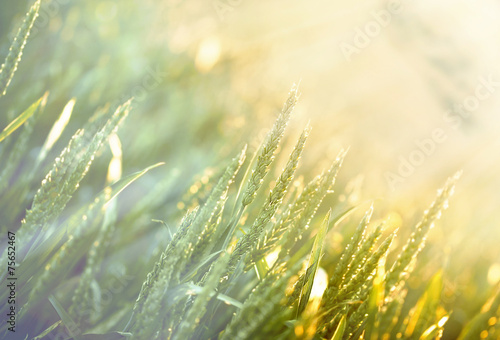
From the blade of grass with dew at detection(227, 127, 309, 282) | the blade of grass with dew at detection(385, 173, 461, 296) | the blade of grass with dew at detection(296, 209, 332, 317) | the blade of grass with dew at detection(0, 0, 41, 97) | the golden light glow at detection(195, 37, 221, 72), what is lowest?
the blade of grass with dew at detection(385, 173, 461, 296)

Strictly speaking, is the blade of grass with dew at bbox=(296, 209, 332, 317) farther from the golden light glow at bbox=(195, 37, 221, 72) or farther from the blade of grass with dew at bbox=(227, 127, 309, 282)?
the golden light glow at bbox=(195, 37, 221, 72)

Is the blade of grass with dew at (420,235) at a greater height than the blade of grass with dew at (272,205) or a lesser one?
Answer: lesser

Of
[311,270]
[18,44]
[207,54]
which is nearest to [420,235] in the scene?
[311,270]

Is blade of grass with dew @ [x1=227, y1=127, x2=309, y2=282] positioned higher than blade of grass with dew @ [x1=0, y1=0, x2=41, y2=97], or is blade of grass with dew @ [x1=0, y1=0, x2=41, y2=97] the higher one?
blade of grass with dew @ [x1=0, y1=0, x2=41, y2=97]

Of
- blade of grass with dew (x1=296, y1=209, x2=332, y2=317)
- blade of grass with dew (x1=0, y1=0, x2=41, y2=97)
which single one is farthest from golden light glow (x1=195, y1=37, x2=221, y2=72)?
blade of grass with dew (x1=296, y1=209, x2=332, y2=317)

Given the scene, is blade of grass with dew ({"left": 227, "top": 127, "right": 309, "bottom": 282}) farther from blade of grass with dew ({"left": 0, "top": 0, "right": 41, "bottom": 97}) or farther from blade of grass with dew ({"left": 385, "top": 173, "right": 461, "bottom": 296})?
blade of grass with dew ({"left": 0, "top": 0, "right": 41, "bottom": 97})

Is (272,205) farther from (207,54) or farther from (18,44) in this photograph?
(207,54)

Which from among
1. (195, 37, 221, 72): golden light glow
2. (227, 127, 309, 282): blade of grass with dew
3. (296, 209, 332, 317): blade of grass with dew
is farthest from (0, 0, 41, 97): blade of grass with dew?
(195, 37, 221, 72): golden light glow

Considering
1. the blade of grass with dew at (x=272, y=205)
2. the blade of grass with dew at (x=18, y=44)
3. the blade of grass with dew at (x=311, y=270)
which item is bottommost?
the blade of grass with dew at (x=311, y=270)

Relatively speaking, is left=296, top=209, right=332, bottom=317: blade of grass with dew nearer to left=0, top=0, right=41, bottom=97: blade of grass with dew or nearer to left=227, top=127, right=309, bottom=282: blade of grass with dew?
left=227, top=127, right=309, bottom=282: blade of grass with dew

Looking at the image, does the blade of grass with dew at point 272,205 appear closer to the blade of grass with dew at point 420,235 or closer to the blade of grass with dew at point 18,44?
the blade of grass with dew at point 420,235

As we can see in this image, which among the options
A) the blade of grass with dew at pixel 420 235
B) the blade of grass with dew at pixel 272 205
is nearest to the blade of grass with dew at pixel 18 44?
the blade of grass with dew at pixel 272 205

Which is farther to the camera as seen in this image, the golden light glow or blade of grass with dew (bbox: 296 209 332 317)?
the golden light glow
